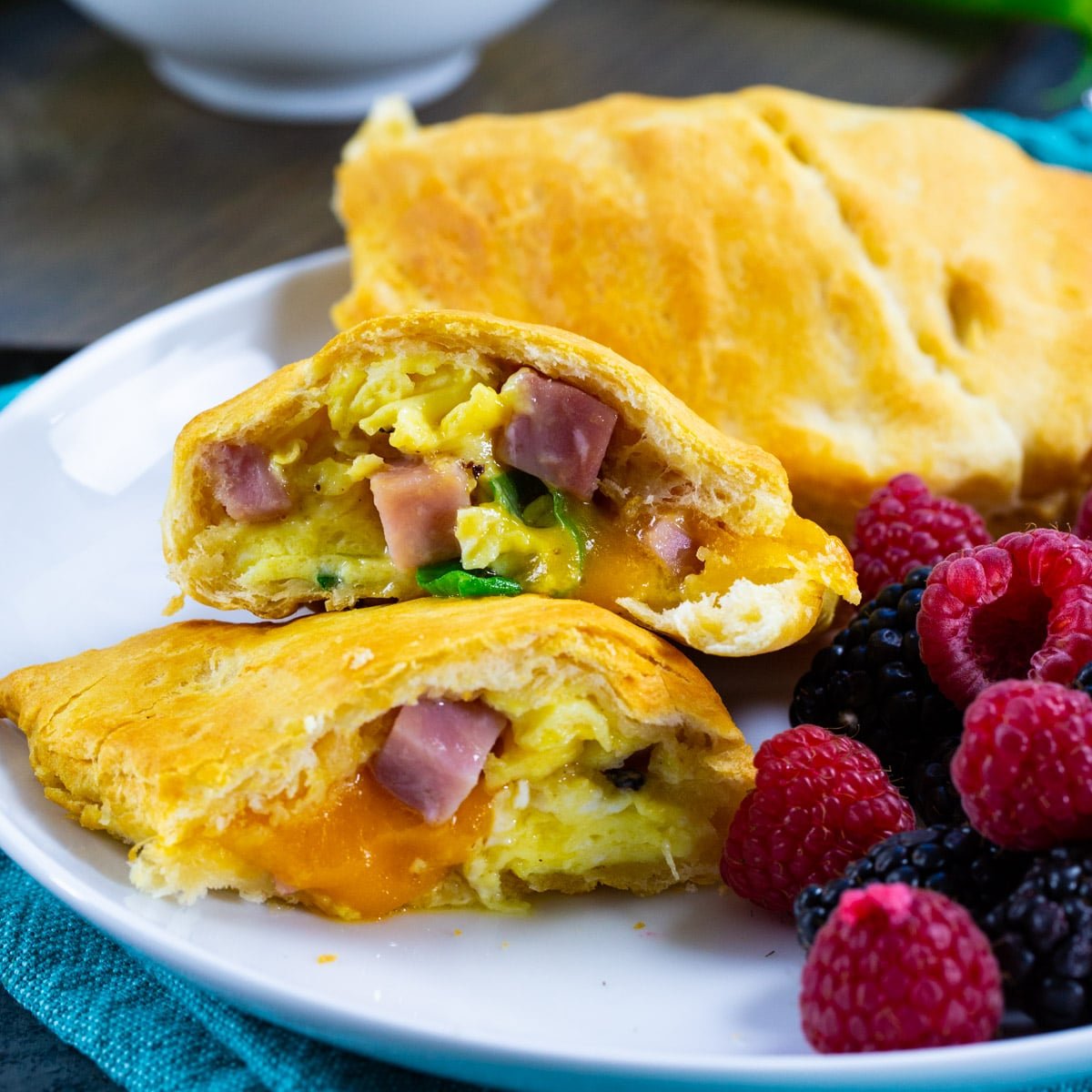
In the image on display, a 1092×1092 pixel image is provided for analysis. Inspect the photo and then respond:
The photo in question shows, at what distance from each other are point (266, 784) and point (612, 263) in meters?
1.47

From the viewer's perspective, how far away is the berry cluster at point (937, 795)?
5.74 feet

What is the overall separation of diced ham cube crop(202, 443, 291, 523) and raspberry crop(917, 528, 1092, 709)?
109cm

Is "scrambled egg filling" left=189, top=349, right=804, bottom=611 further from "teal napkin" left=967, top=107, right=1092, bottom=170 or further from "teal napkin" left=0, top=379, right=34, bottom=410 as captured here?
"teal napkin" left=967, top=107, right=1092, bottom=170

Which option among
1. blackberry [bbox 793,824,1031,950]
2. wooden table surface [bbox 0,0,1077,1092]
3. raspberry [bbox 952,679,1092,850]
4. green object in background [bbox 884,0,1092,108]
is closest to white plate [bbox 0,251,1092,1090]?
blackberry [bbox 793,824,1031,950]

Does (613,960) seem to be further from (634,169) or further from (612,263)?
(634,169)

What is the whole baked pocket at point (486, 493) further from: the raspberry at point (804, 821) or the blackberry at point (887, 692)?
the raspberry at point (804, 821)

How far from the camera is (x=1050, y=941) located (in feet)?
5.79

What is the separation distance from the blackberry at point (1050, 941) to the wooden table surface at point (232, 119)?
283 cm

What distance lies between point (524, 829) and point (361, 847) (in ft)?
0.83

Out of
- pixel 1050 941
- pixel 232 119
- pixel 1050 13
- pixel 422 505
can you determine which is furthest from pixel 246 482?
pixel 1050 13

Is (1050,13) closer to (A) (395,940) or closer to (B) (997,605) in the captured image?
(B) (997,605)

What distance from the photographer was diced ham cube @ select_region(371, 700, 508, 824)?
211 centimetres

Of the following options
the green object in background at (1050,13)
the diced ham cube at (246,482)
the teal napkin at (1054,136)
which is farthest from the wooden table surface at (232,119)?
the diced ham cube at (246,482)

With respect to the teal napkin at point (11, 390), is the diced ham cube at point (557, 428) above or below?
above
